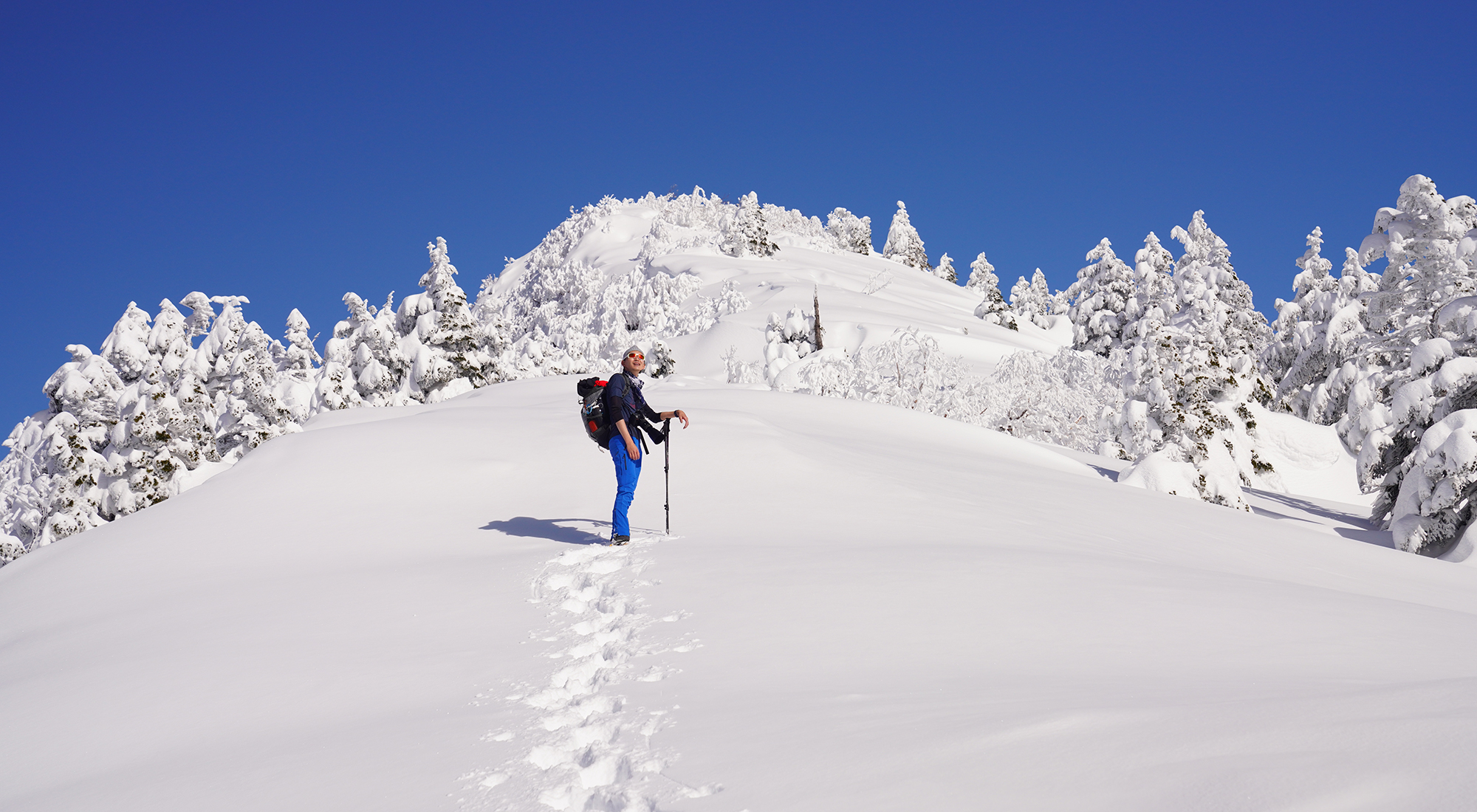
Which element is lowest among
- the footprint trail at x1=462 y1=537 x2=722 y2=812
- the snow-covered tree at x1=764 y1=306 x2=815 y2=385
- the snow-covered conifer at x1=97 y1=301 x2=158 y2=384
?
the footprint trail at x1=462 y1=537 x2=722 y2=812

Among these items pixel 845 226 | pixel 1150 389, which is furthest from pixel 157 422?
pixel 845 226

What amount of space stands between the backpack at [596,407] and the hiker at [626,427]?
0.04m

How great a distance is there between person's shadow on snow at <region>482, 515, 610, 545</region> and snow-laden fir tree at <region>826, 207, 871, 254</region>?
107 metres

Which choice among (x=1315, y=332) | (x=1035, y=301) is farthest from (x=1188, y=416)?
(x=1035, y=301)

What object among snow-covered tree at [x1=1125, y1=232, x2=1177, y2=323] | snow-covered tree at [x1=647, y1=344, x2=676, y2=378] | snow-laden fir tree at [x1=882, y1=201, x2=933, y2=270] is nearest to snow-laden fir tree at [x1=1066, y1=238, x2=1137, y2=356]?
snow-covered tree at [x1=1125, y1=232, x2=1177, y2=323]

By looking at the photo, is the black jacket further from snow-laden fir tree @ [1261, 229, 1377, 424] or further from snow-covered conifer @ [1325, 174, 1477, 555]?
snow-laden fir tree @ [1261, 229, 1377, 424]

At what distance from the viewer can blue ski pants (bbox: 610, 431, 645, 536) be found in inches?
314

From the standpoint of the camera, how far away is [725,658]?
15.8 feet

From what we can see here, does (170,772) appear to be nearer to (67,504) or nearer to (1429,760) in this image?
(1429,760)

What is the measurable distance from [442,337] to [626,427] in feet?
88.8

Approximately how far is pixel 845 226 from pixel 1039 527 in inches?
4406

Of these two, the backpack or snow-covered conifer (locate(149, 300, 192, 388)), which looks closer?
the backpack

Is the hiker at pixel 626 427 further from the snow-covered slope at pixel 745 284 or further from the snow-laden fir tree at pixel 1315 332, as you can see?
the snow-covered slope at pixel 745 284

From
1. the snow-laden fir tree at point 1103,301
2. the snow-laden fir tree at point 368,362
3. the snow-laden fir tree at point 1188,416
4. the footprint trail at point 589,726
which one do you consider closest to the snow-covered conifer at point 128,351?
the snow-laden fir tree at point 368,362
